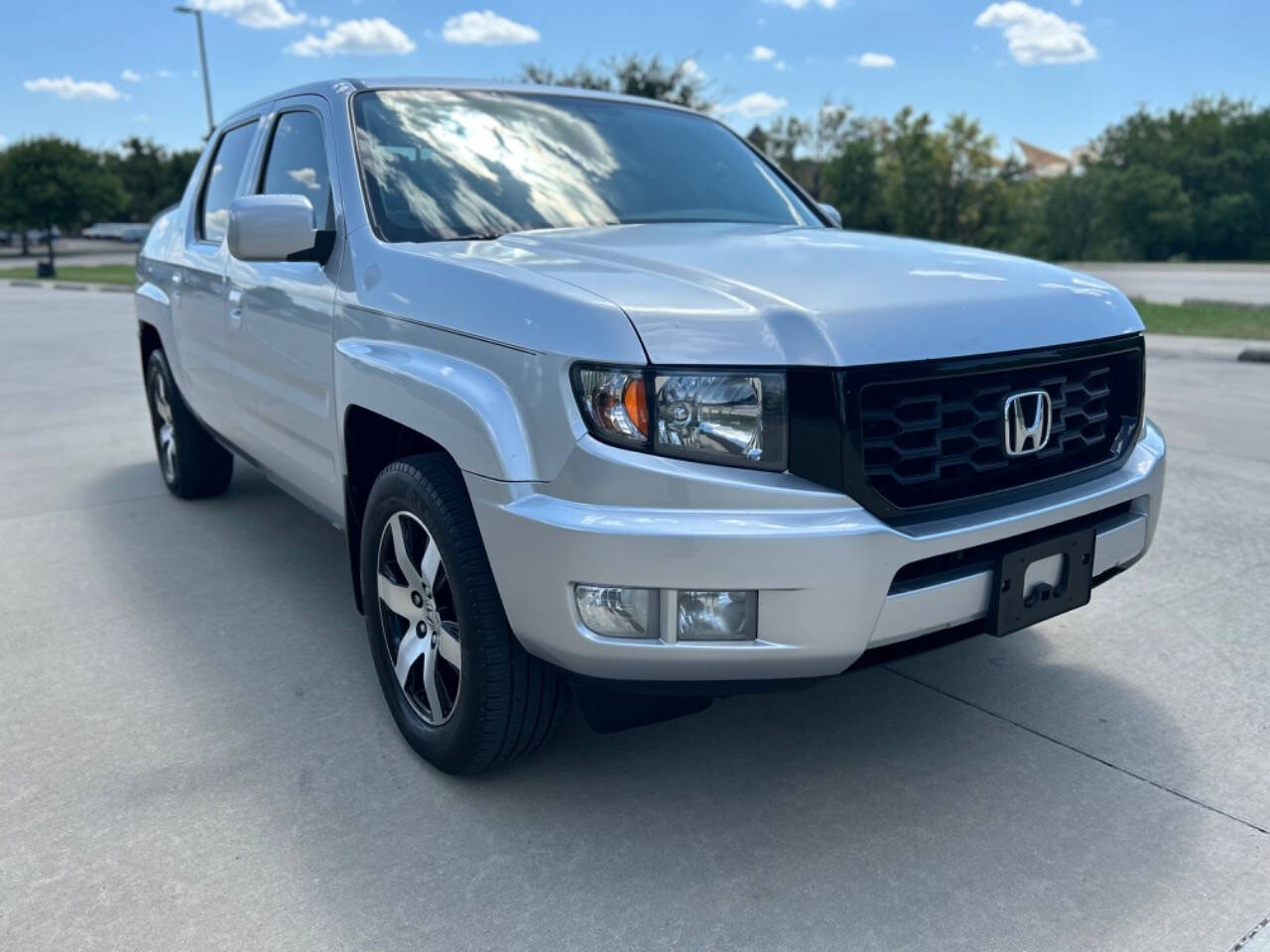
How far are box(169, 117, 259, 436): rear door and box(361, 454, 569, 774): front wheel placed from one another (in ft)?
5.26

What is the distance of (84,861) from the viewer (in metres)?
2.42

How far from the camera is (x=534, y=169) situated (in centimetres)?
336

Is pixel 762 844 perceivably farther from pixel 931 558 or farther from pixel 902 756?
pixel 931 558

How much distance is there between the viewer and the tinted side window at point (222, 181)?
14.4ft

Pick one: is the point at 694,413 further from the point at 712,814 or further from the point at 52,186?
the point at 52,186

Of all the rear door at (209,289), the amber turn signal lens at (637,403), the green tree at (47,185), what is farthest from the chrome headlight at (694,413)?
the green tree at (47,185)

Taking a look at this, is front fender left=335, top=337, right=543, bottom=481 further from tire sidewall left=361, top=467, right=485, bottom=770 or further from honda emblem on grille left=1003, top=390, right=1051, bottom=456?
honda emblem on grille left=1003, top=390, right=1051, bottom=456

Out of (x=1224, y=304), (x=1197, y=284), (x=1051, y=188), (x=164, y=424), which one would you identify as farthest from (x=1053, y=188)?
(x=164, y=424)

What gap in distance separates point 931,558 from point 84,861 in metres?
1.98

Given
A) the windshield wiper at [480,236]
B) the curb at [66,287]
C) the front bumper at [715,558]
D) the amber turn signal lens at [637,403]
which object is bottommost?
the curb at [66,287]

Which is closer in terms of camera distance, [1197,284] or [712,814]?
[712,814]

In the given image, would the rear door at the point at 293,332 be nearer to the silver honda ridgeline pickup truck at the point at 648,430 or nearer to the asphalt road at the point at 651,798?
the silver honda ridgeline pickup truck at the point at 648,430

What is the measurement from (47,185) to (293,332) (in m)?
37.2

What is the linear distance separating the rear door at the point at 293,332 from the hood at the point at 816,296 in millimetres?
674
